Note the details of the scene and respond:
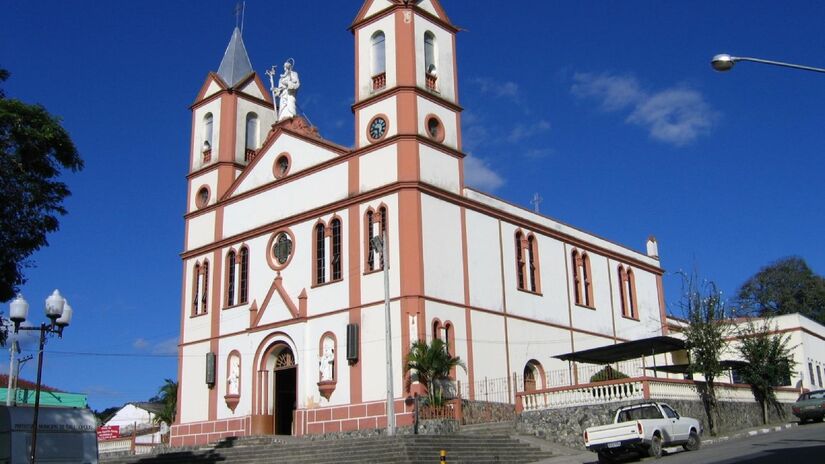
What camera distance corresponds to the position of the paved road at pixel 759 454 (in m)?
18.2

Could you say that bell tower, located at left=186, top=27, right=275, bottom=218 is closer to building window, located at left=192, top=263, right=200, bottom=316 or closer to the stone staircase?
building window, located at left=192, top=263, right=200, bottom=316

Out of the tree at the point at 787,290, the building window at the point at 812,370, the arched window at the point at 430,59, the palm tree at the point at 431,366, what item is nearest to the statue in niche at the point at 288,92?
the arched window at the point at 430,59

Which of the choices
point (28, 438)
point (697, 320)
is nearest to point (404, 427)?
point (697, 320)

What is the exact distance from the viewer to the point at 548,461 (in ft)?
82.2

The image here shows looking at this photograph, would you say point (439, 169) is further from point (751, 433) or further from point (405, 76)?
point (751, 433)

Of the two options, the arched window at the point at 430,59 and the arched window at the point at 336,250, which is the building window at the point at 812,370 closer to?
the arched window at the point at 430,59

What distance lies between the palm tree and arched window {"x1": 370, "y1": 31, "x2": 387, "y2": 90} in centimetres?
1076

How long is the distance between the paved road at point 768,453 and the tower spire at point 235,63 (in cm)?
2814

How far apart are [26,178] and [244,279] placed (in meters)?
20.0

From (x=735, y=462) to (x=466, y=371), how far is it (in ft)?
49.0

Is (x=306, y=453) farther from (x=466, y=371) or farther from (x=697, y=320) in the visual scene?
(x=697, y=320)

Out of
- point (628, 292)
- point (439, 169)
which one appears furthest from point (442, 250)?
point (628, 292)

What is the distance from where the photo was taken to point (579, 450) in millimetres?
27094

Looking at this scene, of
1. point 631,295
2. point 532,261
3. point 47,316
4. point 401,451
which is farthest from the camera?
point 631,295
